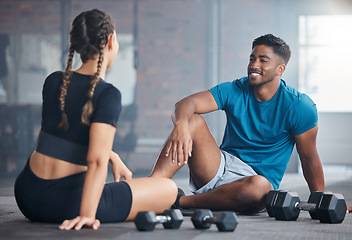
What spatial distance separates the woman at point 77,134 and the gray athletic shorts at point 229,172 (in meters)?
0.67

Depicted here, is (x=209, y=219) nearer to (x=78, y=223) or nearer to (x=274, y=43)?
(x=78, y=223)

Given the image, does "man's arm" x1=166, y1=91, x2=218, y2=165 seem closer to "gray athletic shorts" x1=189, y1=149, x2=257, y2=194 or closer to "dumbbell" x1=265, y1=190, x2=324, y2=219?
"gray athletic shorts" x1=189, y1=149, x2=257, y2=194

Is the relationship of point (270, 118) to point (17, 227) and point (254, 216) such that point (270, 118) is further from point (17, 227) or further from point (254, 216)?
point (17, 227)

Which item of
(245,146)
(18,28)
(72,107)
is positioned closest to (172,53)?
(18,28)

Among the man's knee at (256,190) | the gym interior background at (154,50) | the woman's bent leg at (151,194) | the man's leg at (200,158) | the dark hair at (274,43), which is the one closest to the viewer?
the woman's bent leg at (151,194)

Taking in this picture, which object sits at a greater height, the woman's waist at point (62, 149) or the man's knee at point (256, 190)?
the woman's waist at point (62, 149)

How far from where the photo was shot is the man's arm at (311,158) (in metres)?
2.21

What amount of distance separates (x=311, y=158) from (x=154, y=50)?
12.2 ft

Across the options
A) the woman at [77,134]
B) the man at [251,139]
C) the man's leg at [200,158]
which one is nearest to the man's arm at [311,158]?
the man at [251,139]

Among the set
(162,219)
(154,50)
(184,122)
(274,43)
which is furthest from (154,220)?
(154,50)

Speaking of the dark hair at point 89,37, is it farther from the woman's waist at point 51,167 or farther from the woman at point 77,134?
the woman's waist at point 51,167

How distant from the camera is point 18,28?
18.8ft

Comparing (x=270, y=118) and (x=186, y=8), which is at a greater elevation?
(x=186, y=8)

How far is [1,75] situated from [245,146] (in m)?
4.06
